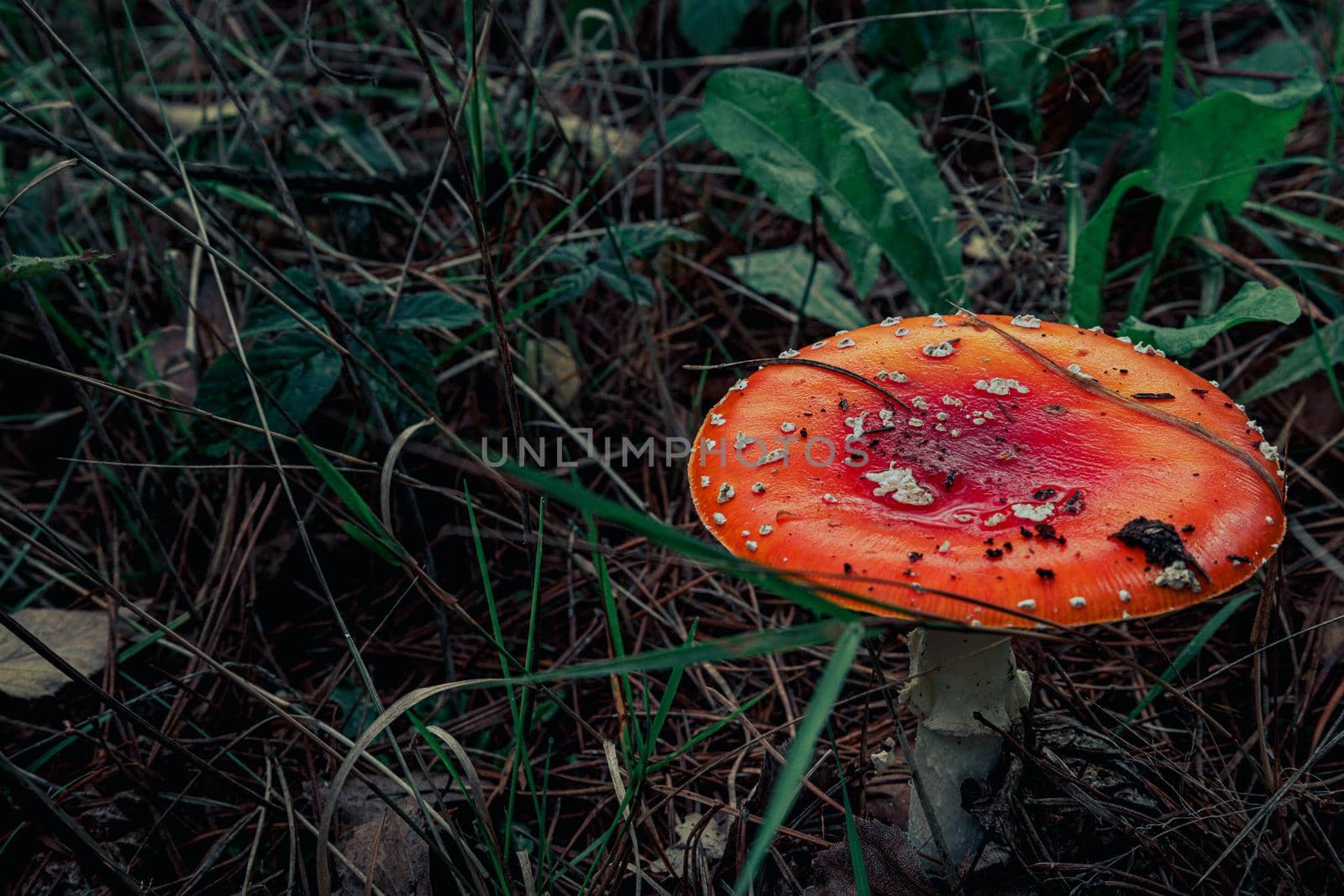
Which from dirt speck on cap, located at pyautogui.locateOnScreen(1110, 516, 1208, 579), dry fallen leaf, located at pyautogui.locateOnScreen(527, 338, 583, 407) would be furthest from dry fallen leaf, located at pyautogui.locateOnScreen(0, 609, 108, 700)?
dirt speck on cap, located at pyautogui.locateOnScreen(1110, 516, 1208, 579)

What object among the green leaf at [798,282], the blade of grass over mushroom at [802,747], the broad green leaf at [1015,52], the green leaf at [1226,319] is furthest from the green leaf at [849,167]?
the blade of grass over mushroom at [802,747]

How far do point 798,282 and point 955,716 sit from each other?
6.24 ft

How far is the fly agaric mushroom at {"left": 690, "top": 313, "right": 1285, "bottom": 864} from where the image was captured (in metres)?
1.53

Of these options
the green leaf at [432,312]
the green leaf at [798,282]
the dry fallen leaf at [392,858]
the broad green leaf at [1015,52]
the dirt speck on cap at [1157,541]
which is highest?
the broad green leaf at [1015,52]

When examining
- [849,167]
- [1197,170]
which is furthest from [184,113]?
[1197,170]

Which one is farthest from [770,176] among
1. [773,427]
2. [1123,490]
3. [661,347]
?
[1123,490]

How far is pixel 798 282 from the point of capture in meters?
3.46

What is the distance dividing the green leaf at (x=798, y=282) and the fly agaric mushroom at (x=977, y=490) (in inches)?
40.9

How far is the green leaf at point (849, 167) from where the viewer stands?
3031mm

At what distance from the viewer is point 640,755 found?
1663mm

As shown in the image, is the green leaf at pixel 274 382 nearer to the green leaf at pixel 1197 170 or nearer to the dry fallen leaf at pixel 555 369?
the dry fallen leaf at pixel 555 369

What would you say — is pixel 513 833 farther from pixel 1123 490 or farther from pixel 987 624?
pixel 1123 490

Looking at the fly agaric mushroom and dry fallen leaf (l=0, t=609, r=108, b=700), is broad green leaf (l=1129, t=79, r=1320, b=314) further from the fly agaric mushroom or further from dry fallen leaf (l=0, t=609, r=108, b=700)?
dry fallen leaf (l=0, t=609, r=108, b=700)

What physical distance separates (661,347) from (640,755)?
2.00m
